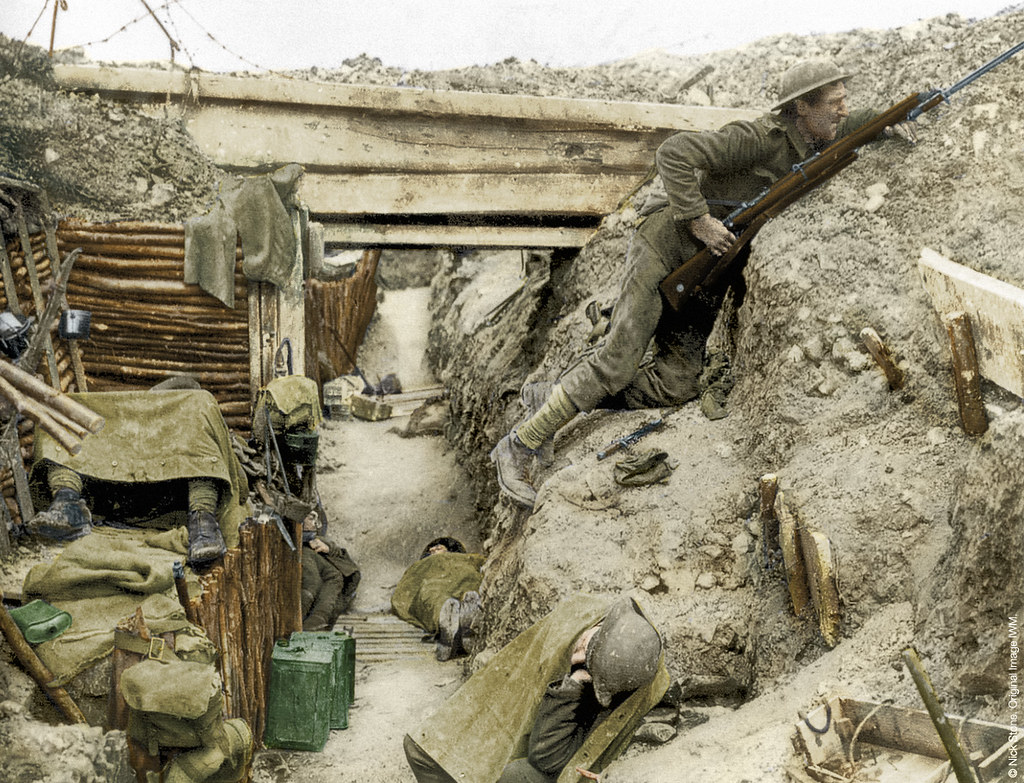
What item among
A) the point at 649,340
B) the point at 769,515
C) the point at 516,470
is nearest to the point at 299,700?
the point at 516,470

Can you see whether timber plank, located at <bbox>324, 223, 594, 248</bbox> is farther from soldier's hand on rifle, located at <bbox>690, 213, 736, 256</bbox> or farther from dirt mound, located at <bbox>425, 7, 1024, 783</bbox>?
soldier's hand on rifle, located at <bbox>690, 213, 736, 256</bbox>

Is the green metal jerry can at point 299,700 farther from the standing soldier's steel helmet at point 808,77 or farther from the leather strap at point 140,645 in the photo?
the standing soldier's steel helmet at point 808,77

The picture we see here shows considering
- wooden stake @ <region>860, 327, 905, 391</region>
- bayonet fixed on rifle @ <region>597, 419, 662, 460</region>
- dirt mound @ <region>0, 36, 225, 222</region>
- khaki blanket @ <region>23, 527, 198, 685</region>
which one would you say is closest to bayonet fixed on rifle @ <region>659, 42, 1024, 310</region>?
bayonet fixed on rifle @ <region>597, 419, 662, 460</region>

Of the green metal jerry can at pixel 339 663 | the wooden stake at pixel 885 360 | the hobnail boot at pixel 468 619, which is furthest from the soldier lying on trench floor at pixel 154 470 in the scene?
the wooden stake at pixel 885 360

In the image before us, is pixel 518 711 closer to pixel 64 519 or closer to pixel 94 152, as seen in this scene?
pixel 64 519

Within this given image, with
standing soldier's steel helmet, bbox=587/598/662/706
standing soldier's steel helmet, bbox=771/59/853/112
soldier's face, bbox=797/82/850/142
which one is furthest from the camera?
soldier's face, bbox=797/82/850/142

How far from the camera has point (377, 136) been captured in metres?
6.43

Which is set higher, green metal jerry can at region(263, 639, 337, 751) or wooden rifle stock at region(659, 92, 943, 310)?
wooden rifle stock at region(659, 92, 943, 310)

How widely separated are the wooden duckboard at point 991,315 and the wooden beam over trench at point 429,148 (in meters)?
3.52

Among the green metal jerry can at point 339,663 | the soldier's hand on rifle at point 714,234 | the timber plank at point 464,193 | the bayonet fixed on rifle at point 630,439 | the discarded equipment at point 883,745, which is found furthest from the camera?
the timber plank at point 464,193

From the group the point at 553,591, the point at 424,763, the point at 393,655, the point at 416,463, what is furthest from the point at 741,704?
the point at 416,463

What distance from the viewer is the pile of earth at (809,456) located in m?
3.13

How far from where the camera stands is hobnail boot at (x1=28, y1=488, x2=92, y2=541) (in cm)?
374

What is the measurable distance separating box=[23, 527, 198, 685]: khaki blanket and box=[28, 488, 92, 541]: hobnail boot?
0.63 feet
